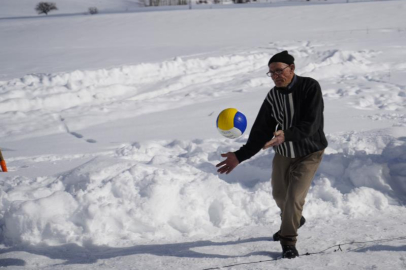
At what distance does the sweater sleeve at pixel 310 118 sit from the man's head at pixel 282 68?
21cm

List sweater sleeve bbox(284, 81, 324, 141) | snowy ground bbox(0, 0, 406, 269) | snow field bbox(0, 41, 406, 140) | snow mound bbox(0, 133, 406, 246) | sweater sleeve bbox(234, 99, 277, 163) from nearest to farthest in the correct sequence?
sweater sleeve bbox(284, 81, 324, 141), sweater sleeve bbox(234, 99, 277, 163), snowy ground bbox(0, 0, 406, 269), snow mound bbox(0, 133, 406, 246), snow field bbox(0, 41, 406, 140)

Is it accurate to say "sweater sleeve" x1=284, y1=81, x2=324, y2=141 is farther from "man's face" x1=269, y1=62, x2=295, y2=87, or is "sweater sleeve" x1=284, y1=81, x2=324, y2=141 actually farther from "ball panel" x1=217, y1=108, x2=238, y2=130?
"ball panel" x1=217, y1=108, x2=238, y2=130

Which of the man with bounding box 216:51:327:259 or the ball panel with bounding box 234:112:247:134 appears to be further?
the ball panel with bounding box 234:112:247:134

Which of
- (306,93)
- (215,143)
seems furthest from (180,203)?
(215,143)

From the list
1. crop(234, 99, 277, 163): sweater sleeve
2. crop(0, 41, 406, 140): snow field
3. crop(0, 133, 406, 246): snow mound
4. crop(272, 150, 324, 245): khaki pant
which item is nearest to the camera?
crop(272, 150, 324, 245): khaki pant

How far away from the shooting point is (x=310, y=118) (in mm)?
3465

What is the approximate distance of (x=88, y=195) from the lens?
4.72 metres

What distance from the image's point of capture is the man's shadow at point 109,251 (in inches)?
156

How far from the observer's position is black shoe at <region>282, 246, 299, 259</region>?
12.2 ft

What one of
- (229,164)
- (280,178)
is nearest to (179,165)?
(280,178)

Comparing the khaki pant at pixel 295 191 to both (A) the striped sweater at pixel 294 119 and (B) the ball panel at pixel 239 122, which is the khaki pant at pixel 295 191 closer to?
(A) the striped sweater at pixel 294 119

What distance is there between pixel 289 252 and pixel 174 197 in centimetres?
155

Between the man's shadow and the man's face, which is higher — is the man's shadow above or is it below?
below

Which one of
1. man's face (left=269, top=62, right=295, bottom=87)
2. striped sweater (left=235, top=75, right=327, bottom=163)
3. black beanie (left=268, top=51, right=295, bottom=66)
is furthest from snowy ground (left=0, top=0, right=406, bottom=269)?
black beanie (left=268, top=51, right=295, bottom=66)
